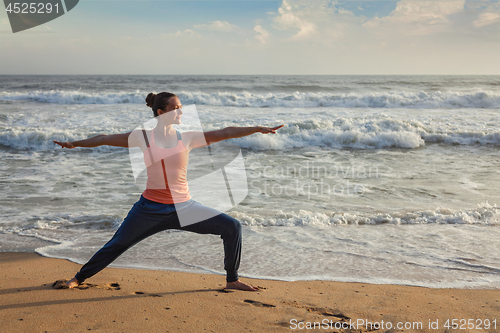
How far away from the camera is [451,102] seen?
2512 cm

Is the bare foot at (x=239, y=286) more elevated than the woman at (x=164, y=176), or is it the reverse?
the woman at (x=164, y=176)

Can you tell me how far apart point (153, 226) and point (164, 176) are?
0.42 meters

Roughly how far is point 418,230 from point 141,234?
154 inches

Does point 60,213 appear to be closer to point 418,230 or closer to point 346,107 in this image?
point 418,230

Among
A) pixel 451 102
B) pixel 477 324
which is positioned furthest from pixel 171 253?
pixel 451 102

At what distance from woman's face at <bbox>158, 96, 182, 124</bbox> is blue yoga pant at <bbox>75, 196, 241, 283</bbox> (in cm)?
66

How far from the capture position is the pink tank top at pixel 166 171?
2812 mm

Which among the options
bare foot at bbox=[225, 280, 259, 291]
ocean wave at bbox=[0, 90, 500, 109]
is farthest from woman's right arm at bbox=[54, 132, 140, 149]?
ocean wave at bbox=[0, 90, 500, 109]

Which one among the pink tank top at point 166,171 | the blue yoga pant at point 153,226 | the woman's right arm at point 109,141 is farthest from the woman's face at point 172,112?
the blue yoga pant at point 153,226

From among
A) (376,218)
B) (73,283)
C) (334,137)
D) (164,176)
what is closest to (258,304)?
(164,176)

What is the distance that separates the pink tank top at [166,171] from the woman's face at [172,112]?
0.44 feet

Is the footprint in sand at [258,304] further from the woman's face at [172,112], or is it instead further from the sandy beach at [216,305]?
the woman's face at [172,112]

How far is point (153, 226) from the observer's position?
290 cm

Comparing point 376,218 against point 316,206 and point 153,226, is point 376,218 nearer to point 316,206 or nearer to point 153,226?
point 316,206
